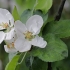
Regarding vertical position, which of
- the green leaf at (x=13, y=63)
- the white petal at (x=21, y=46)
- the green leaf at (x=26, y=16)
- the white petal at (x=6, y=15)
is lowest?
the green leaf at (x=13, y=63)

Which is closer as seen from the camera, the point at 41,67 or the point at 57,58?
the point at 57,58

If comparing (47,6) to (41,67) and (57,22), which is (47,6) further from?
(41,67)

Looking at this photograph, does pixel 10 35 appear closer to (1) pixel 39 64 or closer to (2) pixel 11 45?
(2) pixel 11 45

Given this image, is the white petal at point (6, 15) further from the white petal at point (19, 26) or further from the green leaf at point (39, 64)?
the green leaf at point (39, 64)

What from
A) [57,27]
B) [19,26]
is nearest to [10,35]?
[19,26]

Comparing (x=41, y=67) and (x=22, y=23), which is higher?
(x=22, y=23)

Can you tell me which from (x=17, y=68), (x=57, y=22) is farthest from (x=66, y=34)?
(x=17, y=68)

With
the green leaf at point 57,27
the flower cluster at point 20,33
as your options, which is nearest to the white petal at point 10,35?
the flower cluster at point 20,33
